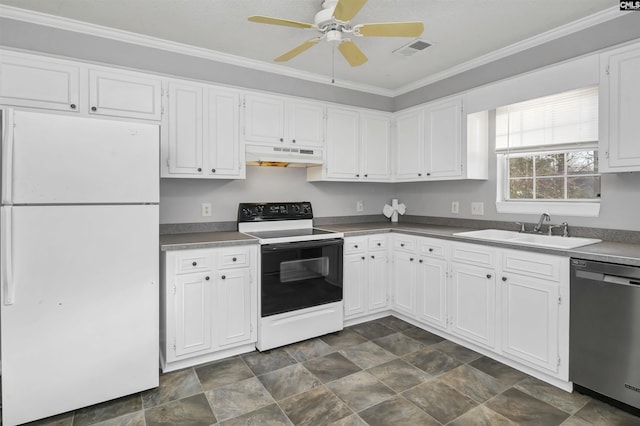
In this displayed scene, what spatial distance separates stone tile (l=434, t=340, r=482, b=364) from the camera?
267cm

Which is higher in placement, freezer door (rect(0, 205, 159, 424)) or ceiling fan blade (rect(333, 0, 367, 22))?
ceiling fan blade (rect(333, 0, 367, 22))

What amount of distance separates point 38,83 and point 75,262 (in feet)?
4.34

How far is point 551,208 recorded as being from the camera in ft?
9.35

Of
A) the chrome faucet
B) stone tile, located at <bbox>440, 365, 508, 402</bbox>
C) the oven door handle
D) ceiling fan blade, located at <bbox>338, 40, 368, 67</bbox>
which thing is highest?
ceiling fan blade, located at <bbox>338, 40, 368, 67</bbox>

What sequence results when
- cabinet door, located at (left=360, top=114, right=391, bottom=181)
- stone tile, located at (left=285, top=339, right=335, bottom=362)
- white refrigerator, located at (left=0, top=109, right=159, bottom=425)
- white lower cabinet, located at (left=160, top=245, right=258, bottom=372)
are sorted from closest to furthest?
1. white refrigerator, located at (left=0, top=109, right=159, bottom=425)
2. white lower cabinet, located at (left=160, top=245, right=258, bottom=372)
3. stone tile, located at (left=285, top=339, right=335, bottom=362)
4. cabinet door, located at (left=360, top=114, right=391, bottom=181)

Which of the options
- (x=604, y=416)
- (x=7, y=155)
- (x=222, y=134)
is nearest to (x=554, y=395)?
(x=604, y=416)

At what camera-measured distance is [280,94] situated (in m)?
3.26

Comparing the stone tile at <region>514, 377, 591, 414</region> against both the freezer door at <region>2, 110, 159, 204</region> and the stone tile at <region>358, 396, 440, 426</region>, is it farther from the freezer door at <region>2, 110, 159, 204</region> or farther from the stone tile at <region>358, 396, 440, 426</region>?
the freezer door at <region>2, 110, 159, 204</region>

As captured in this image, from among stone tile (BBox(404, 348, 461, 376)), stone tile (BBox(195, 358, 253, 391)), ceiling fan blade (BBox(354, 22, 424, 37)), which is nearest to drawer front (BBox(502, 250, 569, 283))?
stone tile (BBox(404, 348, 461, 376))

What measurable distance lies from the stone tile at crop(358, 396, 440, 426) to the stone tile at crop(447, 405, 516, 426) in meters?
0.15

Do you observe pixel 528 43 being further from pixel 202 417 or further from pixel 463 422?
pixel 202 417

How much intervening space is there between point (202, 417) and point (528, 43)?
3.63m

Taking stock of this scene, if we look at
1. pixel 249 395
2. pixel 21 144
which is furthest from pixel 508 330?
pixel 21 144

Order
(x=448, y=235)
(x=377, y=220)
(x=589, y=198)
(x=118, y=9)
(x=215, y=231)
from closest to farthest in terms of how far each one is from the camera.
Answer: (x=118, y=9) < (x=589, y=198) < (x=448, y=235) < (x=215, y=231) < (x=377, y=220)
